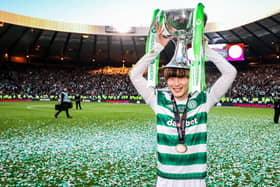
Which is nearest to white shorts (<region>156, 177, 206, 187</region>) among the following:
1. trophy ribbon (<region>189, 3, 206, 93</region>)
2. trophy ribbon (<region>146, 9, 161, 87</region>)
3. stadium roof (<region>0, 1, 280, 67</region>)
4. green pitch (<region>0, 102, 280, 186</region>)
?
trophy ribbon (<region>189, 3, 206, 93</region>)

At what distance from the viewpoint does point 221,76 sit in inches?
102

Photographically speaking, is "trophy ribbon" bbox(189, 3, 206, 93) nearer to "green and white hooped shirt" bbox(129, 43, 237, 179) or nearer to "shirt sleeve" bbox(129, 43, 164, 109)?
"green and white hooped shirt" bbox(129, 43, 237, 179)

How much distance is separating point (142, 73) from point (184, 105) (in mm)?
517

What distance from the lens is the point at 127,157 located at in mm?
7445

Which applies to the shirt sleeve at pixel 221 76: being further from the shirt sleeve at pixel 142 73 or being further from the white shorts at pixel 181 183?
the white shorts at pixel 181 183

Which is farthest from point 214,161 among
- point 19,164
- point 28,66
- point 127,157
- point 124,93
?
point 28,66

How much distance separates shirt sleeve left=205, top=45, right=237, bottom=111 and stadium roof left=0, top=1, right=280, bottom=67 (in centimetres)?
3325

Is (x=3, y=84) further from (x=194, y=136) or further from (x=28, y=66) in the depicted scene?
(x=194, y=136)

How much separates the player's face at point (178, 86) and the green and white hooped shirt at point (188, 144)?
0.09 m

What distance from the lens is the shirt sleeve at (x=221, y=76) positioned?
8.43ft

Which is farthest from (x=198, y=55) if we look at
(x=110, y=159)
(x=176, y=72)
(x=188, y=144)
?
(x=110, y=159)

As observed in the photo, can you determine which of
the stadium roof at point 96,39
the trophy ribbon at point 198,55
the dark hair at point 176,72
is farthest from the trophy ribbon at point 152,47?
the stadium roof at point 96,39

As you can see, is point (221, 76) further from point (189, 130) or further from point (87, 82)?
point (87, 82)

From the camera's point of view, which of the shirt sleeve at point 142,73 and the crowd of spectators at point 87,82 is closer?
the shirt sleeve at point 142,73
